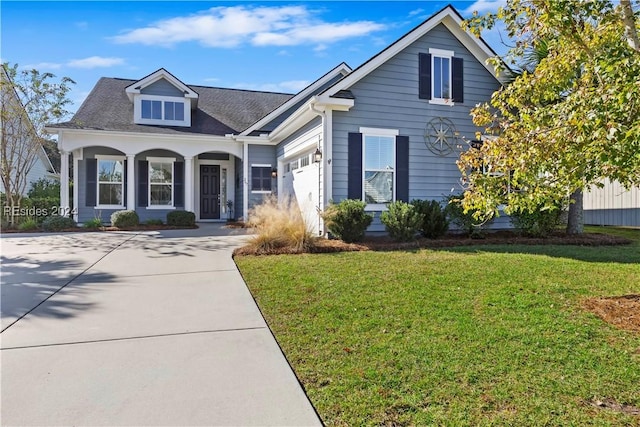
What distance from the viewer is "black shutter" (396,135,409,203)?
33.2 feet

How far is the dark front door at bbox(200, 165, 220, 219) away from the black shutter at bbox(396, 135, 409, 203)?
30.1ft

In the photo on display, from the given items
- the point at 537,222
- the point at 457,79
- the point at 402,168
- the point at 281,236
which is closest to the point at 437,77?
the point at 457,79

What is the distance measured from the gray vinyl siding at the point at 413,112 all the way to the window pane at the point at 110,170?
31.6ft

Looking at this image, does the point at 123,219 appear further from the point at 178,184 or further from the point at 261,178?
the point at 261,178

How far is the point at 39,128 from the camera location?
13.6 m

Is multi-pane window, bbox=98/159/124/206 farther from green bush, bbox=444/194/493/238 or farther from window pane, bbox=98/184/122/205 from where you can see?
green bush, bbox=444/194/493/238

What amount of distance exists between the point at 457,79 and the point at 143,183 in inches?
466

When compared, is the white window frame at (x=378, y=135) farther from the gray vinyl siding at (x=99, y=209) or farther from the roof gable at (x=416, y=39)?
the gray vinyl siding at (x=99, y=209)

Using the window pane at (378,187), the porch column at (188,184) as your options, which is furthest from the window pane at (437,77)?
the porch column at (188,184)

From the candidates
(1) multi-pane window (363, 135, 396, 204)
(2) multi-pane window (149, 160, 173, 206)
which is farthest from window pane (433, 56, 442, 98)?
(2) multi-pane window (149, 160, 173, 206)

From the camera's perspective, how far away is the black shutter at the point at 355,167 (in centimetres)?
966

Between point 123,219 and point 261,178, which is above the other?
point 261,178

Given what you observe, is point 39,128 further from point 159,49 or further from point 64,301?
point 64,301

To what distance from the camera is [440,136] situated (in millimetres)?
10609
